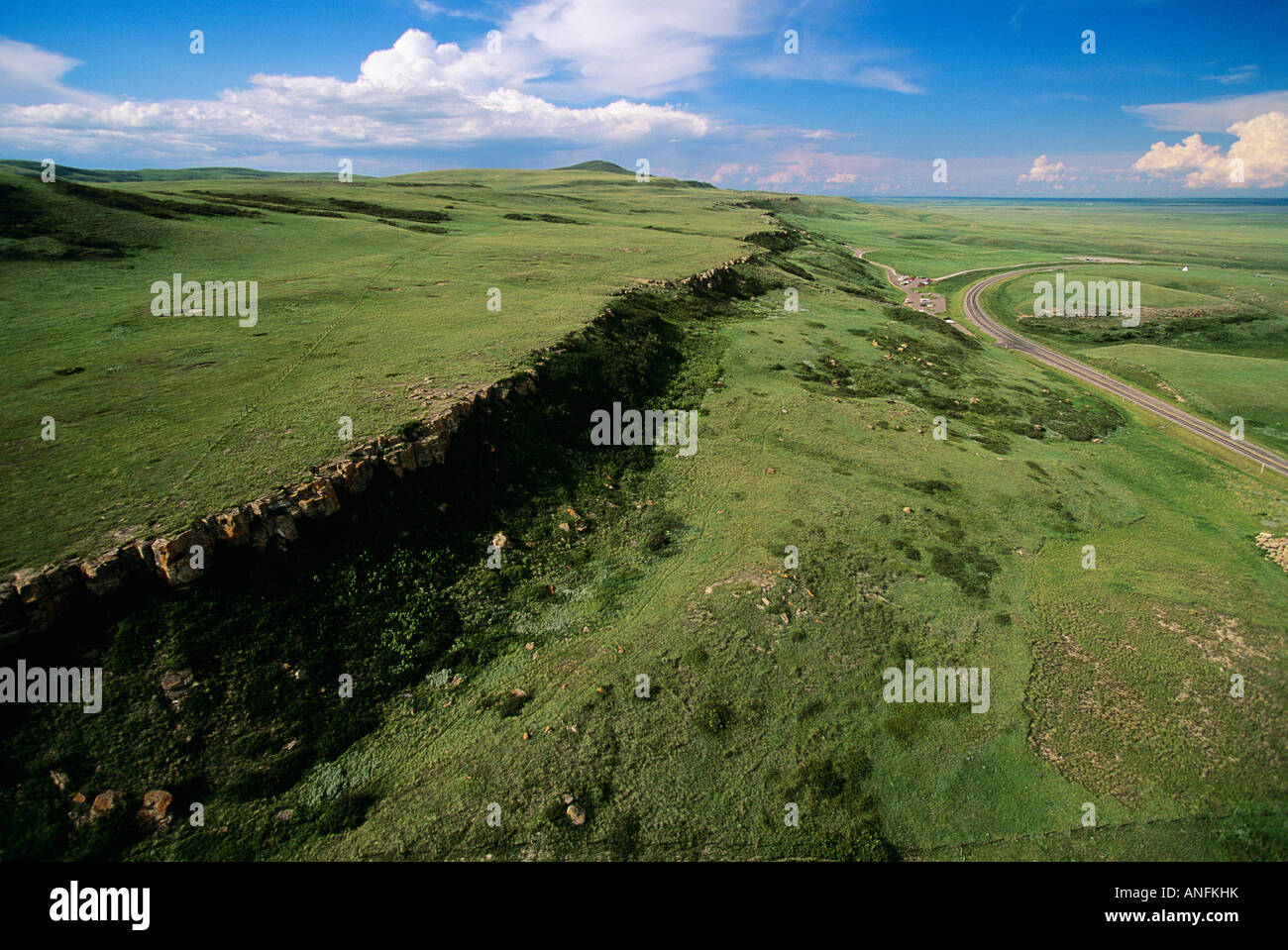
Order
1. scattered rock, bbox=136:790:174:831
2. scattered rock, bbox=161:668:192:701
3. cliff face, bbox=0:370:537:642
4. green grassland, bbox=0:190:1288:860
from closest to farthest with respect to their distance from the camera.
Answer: scattered rock, bbox=136:790:174:831
cliff face, bbox=0:370:537:642
green grassland, bbox=0:190:1288:860
scattered rock, bbox=161:668:192:701

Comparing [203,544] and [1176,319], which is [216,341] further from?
[1176,319]

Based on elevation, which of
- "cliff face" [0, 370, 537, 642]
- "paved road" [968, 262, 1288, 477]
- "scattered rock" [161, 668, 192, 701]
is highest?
"paved road" [968, 262, 1288, 477]

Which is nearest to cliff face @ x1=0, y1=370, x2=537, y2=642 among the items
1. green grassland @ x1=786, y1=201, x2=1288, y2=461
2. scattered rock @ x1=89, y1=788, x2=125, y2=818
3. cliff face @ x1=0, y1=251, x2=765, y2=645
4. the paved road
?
cliff face @ x1=0, y1=251, x2=765, y2=645

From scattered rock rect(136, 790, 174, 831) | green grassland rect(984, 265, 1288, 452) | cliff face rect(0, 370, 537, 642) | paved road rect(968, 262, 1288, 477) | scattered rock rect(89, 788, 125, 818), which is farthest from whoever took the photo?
green grassland rect(984, 265, 1288, 452)

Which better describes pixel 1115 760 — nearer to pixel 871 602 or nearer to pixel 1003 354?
pixel 871 602

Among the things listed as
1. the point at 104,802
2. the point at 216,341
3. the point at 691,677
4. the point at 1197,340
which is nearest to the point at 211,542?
the point at 104,802

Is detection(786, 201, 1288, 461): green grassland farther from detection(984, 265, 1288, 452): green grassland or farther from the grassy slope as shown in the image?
the grassy slope

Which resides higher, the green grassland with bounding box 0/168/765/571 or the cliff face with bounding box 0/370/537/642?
the green grassland with bounding box 0/168/765/571
